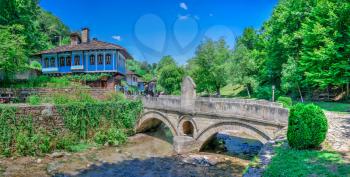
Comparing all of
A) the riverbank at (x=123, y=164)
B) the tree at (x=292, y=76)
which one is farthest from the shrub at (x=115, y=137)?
the tree at (x=292, y=76)

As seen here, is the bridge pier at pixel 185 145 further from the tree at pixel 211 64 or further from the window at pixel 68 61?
the tree at pixel 211 64

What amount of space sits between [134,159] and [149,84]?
155 feet

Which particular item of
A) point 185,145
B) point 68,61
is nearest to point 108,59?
point 68,61

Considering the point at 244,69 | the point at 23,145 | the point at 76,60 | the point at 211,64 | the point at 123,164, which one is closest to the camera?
the point at 123,164

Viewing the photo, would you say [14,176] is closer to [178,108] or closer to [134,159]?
[134,159]

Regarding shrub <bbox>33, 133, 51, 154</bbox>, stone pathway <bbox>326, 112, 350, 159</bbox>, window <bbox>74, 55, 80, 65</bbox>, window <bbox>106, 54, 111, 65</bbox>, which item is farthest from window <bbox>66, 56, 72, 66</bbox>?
stone pathway <bbox>326, 112, 350, 159</bbox>

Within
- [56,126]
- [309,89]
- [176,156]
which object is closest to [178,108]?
[176,156]

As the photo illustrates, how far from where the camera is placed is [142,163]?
16.1 metres

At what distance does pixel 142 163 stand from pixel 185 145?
3279 mm

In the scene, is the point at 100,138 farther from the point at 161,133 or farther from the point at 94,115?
the point at 161,133

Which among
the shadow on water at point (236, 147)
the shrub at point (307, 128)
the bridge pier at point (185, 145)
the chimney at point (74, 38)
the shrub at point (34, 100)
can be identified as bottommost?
the shadow on water at point (236, 147)

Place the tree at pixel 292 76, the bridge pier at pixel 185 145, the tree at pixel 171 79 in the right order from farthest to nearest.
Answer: the tree at pixel 171 79 < the tree at pixel 292 76 < the bridge pier at pixel 185 145

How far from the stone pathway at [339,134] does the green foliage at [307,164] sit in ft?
2.35

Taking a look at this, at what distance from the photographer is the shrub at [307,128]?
27.7 ft
